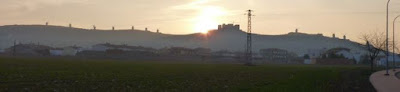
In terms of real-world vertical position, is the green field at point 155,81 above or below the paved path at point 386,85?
above

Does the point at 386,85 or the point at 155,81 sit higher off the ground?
the point at 155,81

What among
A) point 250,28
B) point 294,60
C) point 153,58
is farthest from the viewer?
point 294,60

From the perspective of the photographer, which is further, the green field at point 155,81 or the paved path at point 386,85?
the paved path at point 386,85

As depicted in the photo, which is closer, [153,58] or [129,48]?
[153,58]

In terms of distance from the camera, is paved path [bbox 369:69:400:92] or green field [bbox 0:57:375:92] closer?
green field [bbox 0:57:375:92]

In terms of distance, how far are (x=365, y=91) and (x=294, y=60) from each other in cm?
17068

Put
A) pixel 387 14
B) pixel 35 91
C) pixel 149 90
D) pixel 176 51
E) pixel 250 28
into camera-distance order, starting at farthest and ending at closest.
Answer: pixel 176 51
pixel 250 28
pixel 387 14
pixel 149 90
pixel 35 91

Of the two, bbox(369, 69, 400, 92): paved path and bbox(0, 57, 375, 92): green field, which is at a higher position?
bbox(0, 57, 375, 92): green field

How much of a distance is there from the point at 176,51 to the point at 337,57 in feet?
166

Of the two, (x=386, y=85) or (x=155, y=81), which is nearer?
(x=155, y=81)

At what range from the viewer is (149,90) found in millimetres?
22031

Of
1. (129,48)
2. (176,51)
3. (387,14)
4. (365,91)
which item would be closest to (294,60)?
(176,51)

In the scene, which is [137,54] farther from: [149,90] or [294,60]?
[149,90]

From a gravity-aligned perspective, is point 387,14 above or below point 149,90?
above
